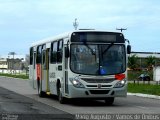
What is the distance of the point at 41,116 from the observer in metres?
16.0

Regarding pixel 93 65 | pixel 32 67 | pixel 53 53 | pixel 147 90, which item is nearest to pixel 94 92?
pixel 93 65

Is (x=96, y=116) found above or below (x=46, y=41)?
below

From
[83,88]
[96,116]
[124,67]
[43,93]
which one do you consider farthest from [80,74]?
[43,93]

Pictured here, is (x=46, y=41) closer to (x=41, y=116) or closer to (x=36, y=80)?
(x=36, y=80)

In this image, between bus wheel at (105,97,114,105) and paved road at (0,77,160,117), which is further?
bus wheel at (105,97,114,105)

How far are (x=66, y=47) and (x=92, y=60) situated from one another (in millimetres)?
1263

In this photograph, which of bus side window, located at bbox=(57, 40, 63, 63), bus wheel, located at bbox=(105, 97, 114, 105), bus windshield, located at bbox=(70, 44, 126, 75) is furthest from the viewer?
bus side window, located at bbox=(57, 40, 63, 63)


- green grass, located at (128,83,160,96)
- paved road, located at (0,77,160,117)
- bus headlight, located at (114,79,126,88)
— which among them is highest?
bus headlight, located at (114,79,126,88)

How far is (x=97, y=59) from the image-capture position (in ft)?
67.4

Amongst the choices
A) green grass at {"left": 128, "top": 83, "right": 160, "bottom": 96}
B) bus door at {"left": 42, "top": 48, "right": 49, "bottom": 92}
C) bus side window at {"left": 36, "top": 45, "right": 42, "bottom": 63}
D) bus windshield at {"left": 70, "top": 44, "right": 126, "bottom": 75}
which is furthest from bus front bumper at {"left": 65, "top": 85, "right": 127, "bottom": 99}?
green grass at {"left": 128, "top": 83, "right": 160, "bottom": 96}

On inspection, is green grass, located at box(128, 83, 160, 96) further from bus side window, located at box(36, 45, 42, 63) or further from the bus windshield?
the bus windshield

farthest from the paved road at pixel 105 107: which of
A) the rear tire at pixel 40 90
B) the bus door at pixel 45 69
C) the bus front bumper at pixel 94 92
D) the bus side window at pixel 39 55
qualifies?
the bus side window at pixel 39 55

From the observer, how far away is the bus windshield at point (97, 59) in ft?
67.1

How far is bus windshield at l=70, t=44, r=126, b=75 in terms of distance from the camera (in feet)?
67.1
